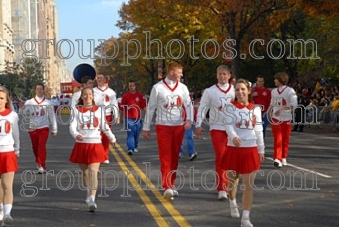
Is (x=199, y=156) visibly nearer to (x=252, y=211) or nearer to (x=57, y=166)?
(x=57, y=166)

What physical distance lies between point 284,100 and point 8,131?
686 cm

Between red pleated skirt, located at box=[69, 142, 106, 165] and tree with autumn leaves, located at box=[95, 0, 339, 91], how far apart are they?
1373 centimetres

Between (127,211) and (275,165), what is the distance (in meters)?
5.36

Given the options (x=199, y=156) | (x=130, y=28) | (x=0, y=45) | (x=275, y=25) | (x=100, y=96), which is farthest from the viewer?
(x=0, y=45)

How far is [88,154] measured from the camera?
326 inches

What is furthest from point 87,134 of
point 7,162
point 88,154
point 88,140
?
point 7,162

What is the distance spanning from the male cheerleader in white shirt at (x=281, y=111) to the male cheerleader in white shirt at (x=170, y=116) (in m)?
3.73

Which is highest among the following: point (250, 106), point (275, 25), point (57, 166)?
point (275, 25)

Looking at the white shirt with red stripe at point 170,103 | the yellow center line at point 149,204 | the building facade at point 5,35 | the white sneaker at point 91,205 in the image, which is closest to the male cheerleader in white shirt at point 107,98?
the yellow center line at point 149,204

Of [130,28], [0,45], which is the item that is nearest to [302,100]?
[130,28]

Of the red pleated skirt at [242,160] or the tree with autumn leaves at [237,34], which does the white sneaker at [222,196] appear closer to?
the red pleated skirt at [242,160]

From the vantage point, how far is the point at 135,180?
11.1 meters

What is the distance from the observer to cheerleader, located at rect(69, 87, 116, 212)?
8.28m

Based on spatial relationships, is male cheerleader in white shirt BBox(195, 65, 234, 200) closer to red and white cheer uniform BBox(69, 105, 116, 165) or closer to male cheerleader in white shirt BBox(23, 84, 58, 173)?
red and white cheer uniform BBox(69, 105, 116, 165)
